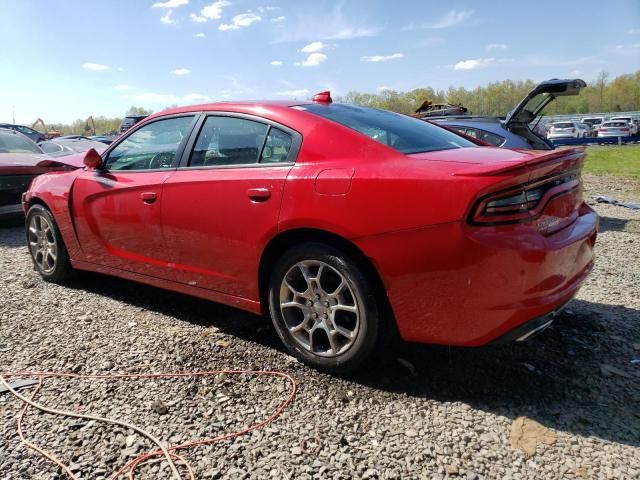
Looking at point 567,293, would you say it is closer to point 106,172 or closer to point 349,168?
point 349,168

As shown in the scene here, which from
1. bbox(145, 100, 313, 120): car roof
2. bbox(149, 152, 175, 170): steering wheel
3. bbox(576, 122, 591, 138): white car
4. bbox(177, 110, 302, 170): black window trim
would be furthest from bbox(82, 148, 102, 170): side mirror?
bbox(576, 122, 591, 138): white car

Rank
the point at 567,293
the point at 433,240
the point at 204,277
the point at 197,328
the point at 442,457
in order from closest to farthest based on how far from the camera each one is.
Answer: the point at 442,457 < the point at 433,240 < the point at 567,293 < the point at 204,277 < the point at 197,328

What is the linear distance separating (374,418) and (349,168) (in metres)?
1.27

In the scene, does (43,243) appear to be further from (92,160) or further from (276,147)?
(276,147)

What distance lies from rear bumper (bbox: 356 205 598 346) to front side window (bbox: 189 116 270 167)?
1.06 m

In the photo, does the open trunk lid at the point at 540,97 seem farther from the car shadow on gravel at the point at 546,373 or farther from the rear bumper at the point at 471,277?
the rear bumper at the point at 471,277

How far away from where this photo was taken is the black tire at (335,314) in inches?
109

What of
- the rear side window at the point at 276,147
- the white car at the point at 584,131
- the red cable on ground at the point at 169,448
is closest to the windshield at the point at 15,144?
the red cable on ground at the point at 169,448

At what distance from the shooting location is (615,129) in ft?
118

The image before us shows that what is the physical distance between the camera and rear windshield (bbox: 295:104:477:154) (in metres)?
3.08

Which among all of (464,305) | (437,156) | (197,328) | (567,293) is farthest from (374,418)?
(197,328)

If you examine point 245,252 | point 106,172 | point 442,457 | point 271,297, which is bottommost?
point 442,457

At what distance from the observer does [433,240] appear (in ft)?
8.14

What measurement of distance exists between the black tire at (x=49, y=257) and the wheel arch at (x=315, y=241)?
8.13ft
